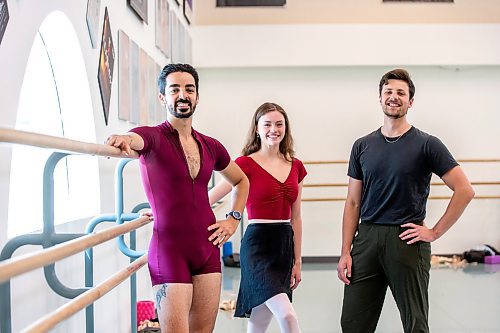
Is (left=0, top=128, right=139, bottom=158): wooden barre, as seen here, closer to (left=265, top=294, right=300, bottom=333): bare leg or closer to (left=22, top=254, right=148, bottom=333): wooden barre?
(left=22, top=254, right=148, bottom=333): wooden barre

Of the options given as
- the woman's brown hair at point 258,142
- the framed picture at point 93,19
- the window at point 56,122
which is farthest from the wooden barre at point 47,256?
the framed picture at point 93,19

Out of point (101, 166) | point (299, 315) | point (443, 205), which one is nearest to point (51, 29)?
point (101, 166)

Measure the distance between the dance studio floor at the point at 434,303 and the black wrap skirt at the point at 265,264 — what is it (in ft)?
4.95

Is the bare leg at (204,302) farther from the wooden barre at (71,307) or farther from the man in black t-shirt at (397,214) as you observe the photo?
the man in black t-shirt at (397,214)

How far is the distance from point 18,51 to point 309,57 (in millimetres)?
5781

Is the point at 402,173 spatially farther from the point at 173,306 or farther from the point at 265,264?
the point at 173,306

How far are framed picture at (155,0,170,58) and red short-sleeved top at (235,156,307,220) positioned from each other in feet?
7.53

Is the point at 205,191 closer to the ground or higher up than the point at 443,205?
higher up

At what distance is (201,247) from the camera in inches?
87.0

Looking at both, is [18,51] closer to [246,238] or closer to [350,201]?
[246,238]

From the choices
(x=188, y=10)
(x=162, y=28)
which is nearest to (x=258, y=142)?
(x=162, y=28)

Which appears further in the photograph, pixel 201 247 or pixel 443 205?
pixel 443 205

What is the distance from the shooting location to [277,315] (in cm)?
298

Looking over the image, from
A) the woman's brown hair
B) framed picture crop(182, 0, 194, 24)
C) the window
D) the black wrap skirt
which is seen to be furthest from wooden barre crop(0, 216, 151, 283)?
framed picture crop(182, 0, 194, 24)
